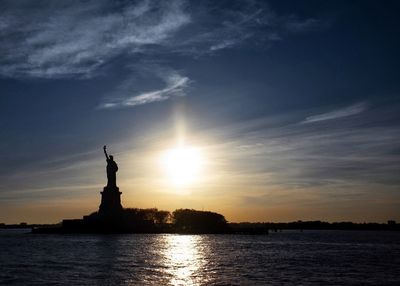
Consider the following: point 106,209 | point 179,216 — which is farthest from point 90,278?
point 179,216

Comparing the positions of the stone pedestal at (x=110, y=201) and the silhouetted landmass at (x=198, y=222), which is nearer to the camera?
the stone pedestal at (x=110, y=201)

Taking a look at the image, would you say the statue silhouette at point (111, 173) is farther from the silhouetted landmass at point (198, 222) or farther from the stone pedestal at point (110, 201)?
the silhouetted landmass at point (198, 222)

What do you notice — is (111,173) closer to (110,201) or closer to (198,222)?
(110,201)

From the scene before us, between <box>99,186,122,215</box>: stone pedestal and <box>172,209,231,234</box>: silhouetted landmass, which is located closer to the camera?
<box>99,186,122,215</box>: stone pedestal

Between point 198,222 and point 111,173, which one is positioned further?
point 198,222

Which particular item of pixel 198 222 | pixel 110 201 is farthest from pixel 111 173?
pixel 198 222

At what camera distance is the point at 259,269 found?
47.4 metres

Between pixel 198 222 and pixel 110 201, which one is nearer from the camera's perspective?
pixel 110 201

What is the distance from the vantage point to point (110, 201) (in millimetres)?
111125

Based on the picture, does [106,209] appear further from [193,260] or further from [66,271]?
[66,271]

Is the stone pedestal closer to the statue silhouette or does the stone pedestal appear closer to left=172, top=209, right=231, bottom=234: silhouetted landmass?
the statue silhouette

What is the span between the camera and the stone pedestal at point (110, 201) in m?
110

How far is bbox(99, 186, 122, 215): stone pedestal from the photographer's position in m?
110

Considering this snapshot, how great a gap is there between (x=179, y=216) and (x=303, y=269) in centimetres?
11486
